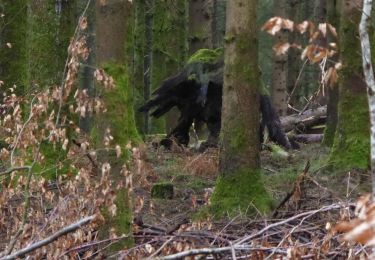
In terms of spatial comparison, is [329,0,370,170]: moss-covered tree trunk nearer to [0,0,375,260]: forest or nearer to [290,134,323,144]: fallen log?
[0,0,375,260]: forest

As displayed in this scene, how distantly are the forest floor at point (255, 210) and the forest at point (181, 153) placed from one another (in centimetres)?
A: 3

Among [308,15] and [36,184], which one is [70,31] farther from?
[308,15]

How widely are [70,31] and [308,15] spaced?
23.6 metres

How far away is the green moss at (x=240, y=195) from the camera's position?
744 centimetres

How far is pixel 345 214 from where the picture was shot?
204 inches

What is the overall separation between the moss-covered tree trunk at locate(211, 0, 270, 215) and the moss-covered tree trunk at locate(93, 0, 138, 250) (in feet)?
6.30

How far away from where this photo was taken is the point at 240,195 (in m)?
7.47

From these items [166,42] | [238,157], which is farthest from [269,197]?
[166,42]

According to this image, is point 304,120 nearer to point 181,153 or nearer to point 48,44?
point 181,153

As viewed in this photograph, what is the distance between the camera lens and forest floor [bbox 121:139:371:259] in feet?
16.5

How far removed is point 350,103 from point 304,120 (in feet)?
27.1

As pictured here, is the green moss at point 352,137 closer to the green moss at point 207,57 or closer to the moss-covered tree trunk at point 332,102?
the moss-covered tree trunk at point 332,102

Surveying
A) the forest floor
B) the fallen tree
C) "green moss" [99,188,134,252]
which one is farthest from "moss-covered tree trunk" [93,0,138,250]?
the fallen tree

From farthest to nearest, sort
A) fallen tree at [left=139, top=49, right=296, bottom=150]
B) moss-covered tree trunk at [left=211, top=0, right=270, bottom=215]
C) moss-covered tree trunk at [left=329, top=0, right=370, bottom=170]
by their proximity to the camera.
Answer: fallen tree at [left=139, top=49, right=296, bottom=150] → moss-covered tree trunk at [left=329, top=0, right=370, bottom=170] → moss-covered tree trunk at [left=211, top=0, right=270, bottom=215]
